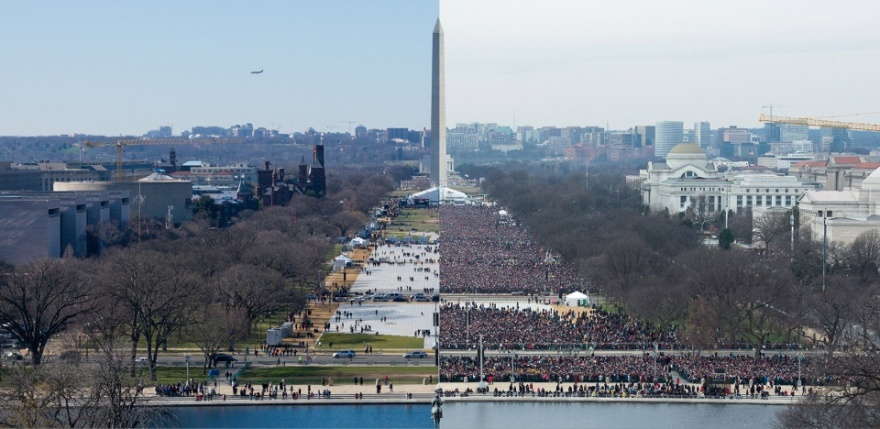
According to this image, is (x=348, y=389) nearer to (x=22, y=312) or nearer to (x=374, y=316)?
(x=22, y=312)

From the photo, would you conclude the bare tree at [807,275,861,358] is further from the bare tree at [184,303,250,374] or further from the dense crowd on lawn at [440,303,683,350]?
the bare tree at [184,303,250,374]

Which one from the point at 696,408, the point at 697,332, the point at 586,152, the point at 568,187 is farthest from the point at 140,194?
the point at 586,152

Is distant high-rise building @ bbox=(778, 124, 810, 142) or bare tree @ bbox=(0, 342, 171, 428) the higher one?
distant high-rise building @ bbox=(778, 124, 810, 142)

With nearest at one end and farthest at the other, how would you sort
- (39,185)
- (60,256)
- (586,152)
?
1. (60,256)
2. (39,185)
3. (586,152)

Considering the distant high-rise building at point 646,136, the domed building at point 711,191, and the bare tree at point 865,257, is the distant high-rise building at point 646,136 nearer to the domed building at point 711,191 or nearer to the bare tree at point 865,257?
the domed building at point 711,191

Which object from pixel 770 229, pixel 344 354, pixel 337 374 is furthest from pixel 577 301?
pixel 770 229

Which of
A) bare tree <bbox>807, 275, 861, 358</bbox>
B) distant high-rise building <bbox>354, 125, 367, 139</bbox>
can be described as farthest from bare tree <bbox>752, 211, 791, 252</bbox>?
distant high-rise building <bbox>354, 125, 367, 139</bbox>

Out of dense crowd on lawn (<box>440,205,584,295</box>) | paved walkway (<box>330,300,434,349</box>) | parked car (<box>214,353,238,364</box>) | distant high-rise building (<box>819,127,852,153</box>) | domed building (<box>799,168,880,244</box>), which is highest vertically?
distant high-rise building (<box>819,127,852,153</box>)
